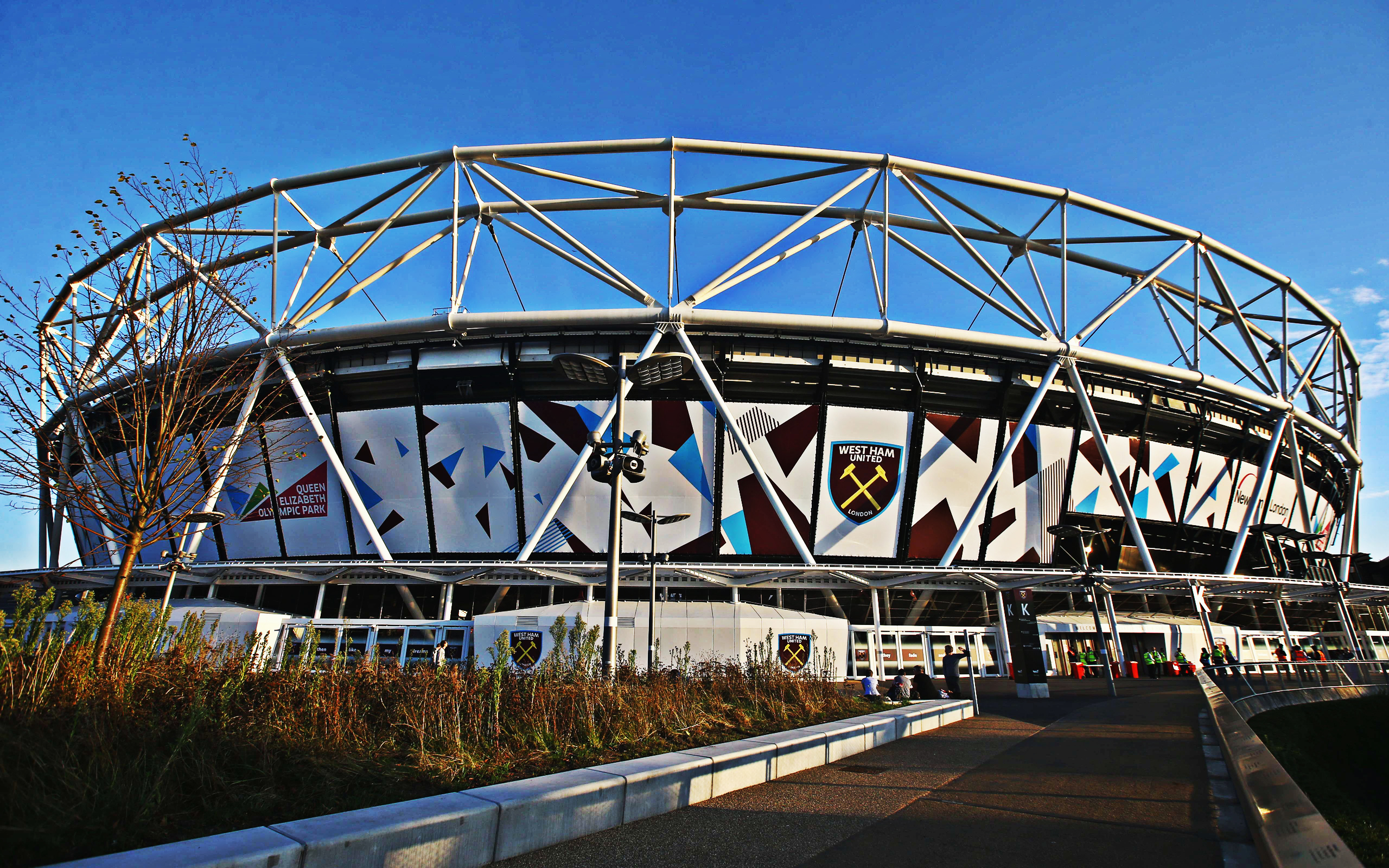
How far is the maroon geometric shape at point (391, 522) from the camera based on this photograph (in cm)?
2998

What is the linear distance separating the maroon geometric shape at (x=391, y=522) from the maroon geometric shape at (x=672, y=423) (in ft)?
36.8

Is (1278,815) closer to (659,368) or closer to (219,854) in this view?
(219,854)

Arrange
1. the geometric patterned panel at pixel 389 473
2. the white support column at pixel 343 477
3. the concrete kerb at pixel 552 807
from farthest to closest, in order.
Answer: the geometric patterned panel at pixel 389 473
the white support column at pixel 343 477
the concrete kerb at pixel 552 807

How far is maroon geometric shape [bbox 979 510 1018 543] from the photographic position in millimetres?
31094

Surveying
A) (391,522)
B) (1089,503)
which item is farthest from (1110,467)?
(391,522)

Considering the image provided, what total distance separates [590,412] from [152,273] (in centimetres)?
1876

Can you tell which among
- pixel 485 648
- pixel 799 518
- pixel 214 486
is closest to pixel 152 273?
pixel 214 486

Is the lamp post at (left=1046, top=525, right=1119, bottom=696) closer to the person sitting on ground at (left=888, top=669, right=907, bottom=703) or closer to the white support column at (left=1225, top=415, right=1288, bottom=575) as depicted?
the person sitting on ground at (left=888, top=669, right=907, bottom=703)

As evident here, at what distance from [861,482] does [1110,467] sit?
10.3 metres

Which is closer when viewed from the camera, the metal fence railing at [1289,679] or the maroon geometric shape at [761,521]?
the metal fence railing at [1289,679]

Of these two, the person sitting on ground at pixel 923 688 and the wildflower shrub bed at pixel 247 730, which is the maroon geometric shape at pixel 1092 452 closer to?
the person sitting on ground at pixel 923 688

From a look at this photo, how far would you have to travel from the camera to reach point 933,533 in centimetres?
3042

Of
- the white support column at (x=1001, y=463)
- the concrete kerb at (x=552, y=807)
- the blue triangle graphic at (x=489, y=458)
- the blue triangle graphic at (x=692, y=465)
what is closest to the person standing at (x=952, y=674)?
the white support column at (x=1001, y=463)

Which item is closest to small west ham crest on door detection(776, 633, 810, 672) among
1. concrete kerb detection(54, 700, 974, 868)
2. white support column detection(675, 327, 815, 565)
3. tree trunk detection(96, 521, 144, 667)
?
white support column detection(675, 327, 815, 565)
